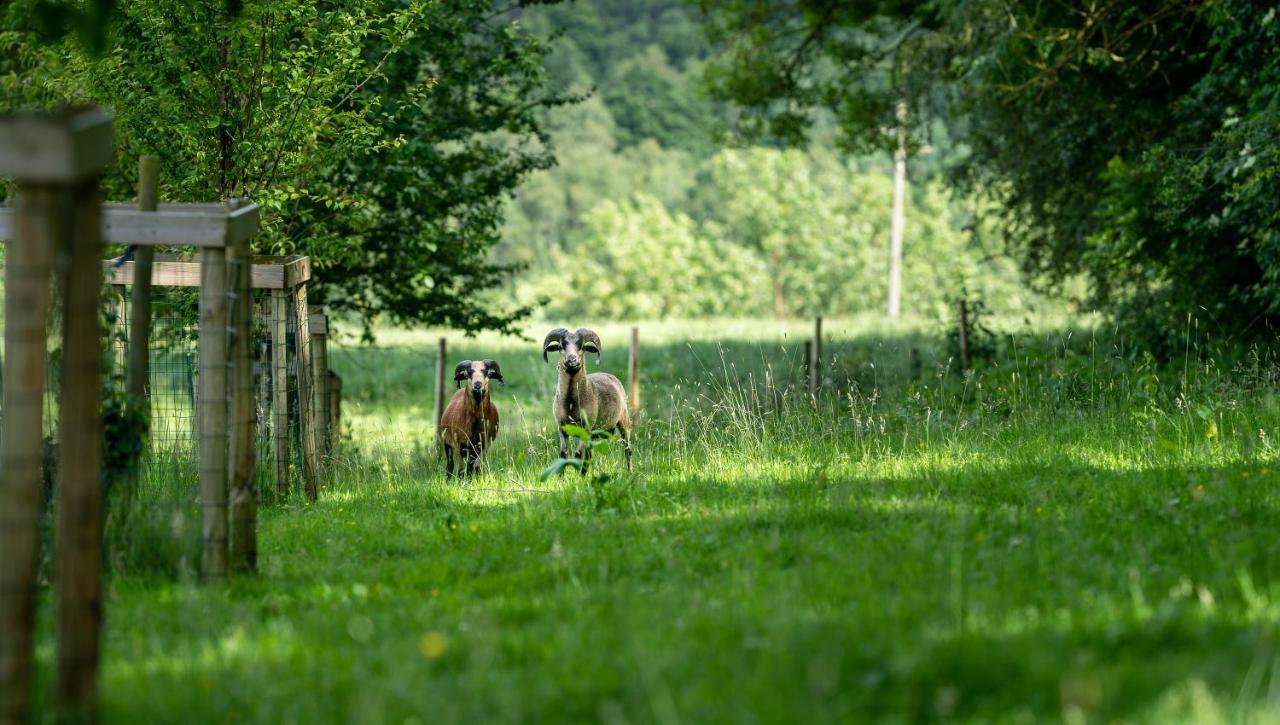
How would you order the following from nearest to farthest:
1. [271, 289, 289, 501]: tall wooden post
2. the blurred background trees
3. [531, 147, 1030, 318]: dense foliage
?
[271, 289, 289, 501]: tall wooden post → the blurred background trees → [531, 147, 1030, 318]: dense foliage

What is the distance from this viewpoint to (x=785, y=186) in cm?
9231

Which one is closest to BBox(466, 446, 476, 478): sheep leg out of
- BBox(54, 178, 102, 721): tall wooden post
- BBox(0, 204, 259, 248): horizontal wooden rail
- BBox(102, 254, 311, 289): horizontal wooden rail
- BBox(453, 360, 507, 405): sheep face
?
BBox(453, 360, 507, 405): sheep face

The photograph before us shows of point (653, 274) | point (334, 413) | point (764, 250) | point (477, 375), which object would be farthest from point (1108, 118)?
point (764, 250)

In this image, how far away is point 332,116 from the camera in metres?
13.9

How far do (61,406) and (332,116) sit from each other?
31.6 ft

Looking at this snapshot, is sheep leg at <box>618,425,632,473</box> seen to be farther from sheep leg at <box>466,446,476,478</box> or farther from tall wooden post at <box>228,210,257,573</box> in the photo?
tall wooden post at <box>228,210,257,573</box>

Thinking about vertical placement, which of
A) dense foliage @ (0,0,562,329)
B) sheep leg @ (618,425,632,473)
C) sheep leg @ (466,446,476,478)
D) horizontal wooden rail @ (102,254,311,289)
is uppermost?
dense foliage @ (0,0,562,329)

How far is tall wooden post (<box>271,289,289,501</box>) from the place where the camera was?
11.2 metres

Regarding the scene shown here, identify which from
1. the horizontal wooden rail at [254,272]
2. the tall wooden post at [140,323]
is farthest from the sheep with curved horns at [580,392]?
the tall wooden post at [140,323]

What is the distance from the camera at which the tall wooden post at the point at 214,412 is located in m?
6.96

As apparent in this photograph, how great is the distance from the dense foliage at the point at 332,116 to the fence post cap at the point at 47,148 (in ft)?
19.7

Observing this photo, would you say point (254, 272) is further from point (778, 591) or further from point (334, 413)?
point (334, 413)

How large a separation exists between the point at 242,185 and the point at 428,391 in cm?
1894

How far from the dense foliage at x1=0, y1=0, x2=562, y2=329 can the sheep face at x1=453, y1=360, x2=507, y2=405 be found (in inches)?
76.8
